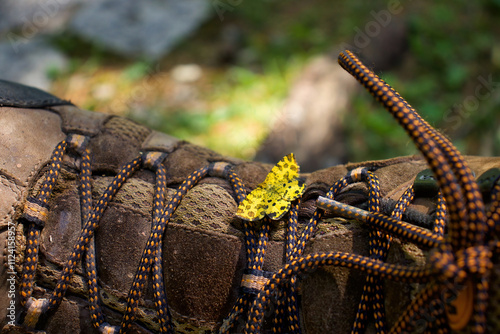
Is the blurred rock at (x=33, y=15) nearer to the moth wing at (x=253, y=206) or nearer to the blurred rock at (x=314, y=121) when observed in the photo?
the blurred rock at (x=314, y=121)

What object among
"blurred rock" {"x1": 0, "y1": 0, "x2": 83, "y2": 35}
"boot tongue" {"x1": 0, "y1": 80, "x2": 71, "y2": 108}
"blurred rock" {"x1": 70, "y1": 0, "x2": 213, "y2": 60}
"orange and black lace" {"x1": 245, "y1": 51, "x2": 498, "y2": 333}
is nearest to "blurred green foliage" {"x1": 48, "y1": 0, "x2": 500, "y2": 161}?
"blurred rock" {"x1": 70, "y1": 0, "x2": 213, "y2": 60}

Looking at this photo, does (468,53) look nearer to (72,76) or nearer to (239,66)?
(239,66)

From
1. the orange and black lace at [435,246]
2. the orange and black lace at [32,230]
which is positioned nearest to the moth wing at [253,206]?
the orange and black lace at [435,246]

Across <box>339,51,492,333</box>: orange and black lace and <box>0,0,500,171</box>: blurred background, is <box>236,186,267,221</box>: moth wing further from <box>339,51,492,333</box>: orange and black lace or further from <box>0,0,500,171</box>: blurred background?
<box>0,0,500,171</box>: blurred background

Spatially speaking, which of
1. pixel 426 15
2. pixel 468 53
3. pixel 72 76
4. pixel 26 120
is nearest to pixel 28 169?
pixel 26 120

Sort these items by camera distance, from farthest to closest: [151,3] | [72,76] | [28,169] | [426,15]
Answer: [151,3]
[426,15]
[72,76]
[28,169]

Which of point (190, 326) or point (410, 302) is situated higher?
point (410, 302)

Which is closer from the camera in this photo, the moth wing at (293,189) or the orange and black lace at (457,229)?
the orange and black lace at (457,229)
